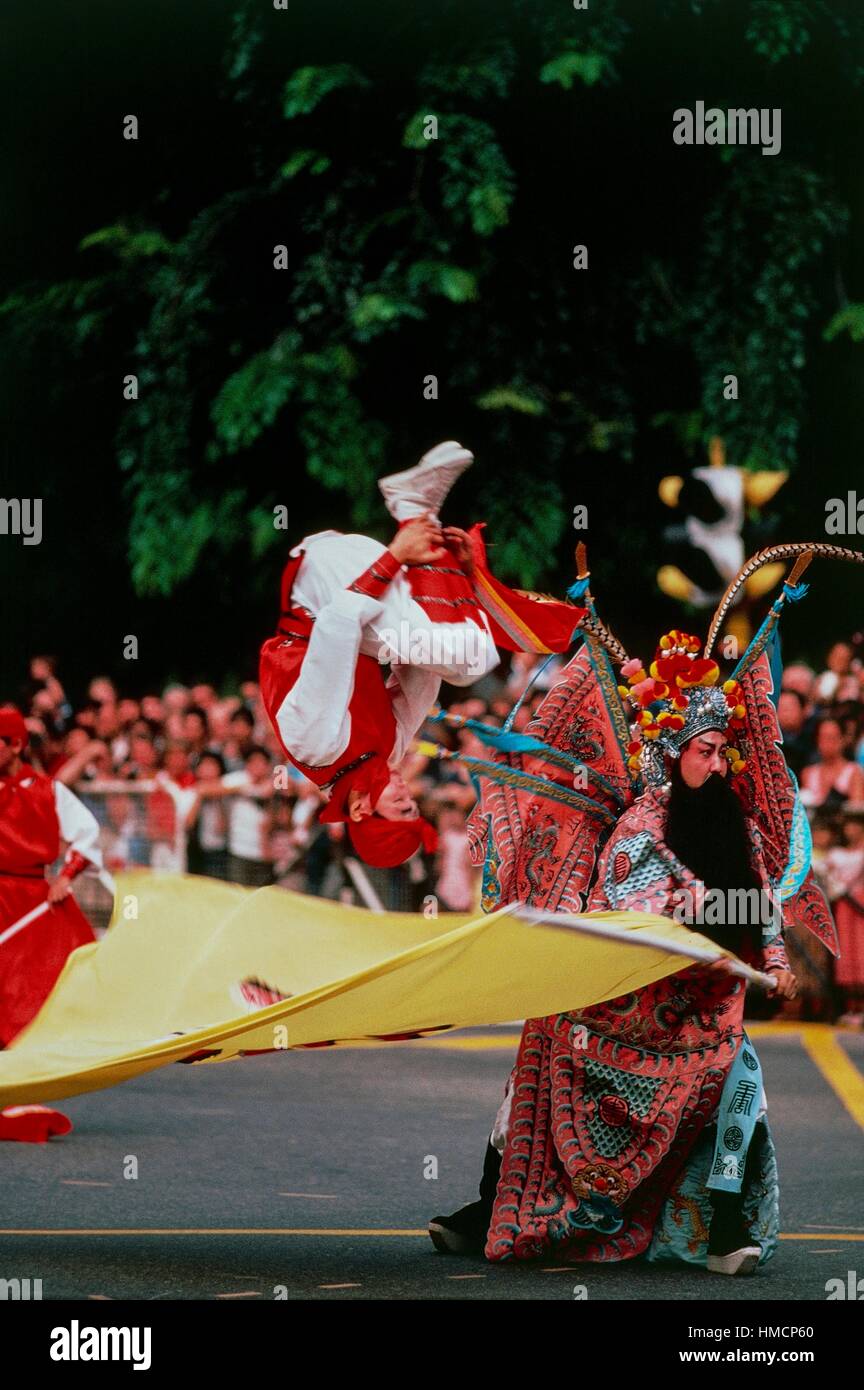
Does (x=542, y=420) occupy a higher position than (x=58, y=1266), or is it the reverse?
(x=542, y=420)

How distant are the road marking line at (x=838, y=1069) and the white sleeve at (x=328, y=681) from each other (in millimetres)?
4003

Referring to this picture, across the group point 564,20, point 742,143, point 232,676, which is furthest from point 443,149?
point 232,676

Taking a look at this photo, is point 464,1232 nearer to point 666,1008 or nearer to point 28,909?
point 666,1008

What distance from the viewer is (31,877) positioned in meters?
8.23

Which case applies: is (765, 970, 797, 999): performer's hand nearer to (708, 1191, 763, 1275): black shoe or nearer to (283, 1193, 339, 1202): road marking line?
(708, 1191, 763, 1275): black shoe

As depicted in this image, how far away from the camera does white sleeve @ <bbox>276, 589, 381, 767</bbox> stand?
5008mm

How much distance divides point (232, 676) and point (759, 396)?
159 inches

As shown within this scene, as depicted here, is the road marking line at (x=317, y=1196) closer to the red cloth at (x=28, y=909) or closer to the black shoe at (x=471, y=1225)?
the black shoe at (x=471, y=1225)

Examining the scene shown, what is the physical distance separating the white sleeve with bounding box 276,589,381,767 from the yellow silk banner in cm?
53

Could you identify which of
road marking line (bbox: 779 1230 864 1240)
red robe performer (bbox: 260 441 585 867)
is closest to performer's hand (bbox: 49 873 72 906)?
red robe performer (bbox: 260 441 585 867)

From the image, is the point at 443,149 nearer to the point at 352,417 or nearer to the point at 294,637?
the point at 352,417

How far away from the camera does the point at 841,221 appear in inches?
519

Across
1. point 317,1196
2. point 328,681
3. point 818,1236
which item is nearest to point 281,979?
point 328,681

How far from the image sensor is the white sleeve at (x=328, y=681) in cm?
501
